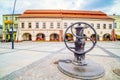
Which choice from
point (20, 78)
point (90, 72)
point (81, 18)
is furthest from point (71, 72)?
point (81, 18)

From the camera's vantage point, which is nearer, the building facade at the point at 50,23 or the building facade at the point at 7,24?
the building facade at the point at 50,23

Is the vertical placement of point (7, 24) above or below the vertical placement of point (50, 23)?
above

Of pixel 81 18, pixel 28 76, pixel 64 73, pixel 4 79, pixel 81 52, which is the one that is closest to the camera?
pixel 4 79

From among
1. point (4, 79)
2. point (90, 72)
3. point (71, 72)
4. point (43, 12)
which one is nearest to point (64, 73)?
point (71, 72)

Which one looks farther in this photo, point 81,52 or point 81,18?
point 81,18

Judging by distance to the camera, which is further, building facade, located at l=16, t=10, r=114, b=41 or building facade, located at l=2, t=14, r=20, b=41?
building facade, located at l=2, t=14, r=20, b=41

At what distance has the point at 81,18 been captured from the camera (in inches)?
1566

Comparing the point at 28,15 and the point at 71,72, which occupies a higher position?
the point at 28,15

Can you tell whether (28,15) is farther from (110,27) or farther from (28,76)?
(28,76)

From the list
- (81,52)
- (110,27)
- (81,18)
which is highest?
(81,18)

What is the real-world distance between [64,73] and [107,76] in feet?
6.67

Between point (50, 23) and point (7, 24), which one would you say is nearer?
point (50, 23)

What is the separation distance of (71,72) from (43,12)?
126 ft

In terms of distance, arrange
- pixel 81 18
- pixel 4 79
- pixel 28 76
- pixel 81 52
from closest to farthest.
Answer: pixel 4 79 → pixel 28 76 → pixel 81 52 → pixel 81 18
